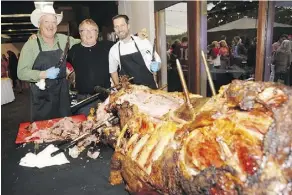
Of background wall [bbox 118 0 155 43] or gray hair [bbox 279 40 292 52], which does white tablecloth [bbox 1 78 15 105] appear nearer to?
background wall [bbox 118 0 155 43]

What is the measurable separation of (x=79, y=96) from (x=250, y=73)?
8.43 feet

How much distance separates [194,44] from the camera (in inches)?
193

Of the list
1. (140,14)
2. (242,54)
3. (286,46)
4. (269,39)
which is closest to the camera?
(286,46)

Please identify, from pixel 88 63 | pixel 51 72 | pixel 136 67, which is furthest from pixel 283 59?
pixel 51 72

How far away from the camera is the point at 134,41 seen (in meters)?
3.99

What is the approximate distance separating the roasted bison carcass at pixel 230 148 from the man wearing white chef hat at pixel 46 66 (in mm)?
2445

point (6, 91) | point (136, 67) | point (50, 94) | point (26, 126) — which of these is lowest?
point (6, 91)

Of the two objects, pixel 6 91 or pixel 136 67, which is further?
pixel 6 91

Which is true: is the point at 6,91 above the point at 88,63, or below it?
below

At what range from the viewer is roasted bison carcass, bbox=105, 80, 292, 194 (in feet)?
4.09

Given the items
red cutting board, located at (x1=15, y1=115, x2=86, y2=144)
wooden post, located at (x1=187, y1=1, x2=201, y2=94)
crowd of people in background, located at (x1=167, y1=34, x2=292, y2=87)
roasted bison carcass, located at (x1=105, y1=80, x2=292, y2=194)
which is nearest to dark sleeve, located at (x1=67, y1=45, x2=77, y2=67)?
red cutting board, located at (x1=15, y1=115, x2=86, y2=144)

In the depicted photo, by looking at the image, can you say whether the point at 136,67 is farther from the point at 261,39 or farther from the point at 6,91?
the point at 6,91

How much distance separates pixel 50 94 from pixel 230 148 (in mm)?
3081

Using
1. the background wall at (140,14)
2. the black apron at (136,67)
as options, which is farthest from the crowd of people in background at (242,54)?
the black apron at (136,67)
